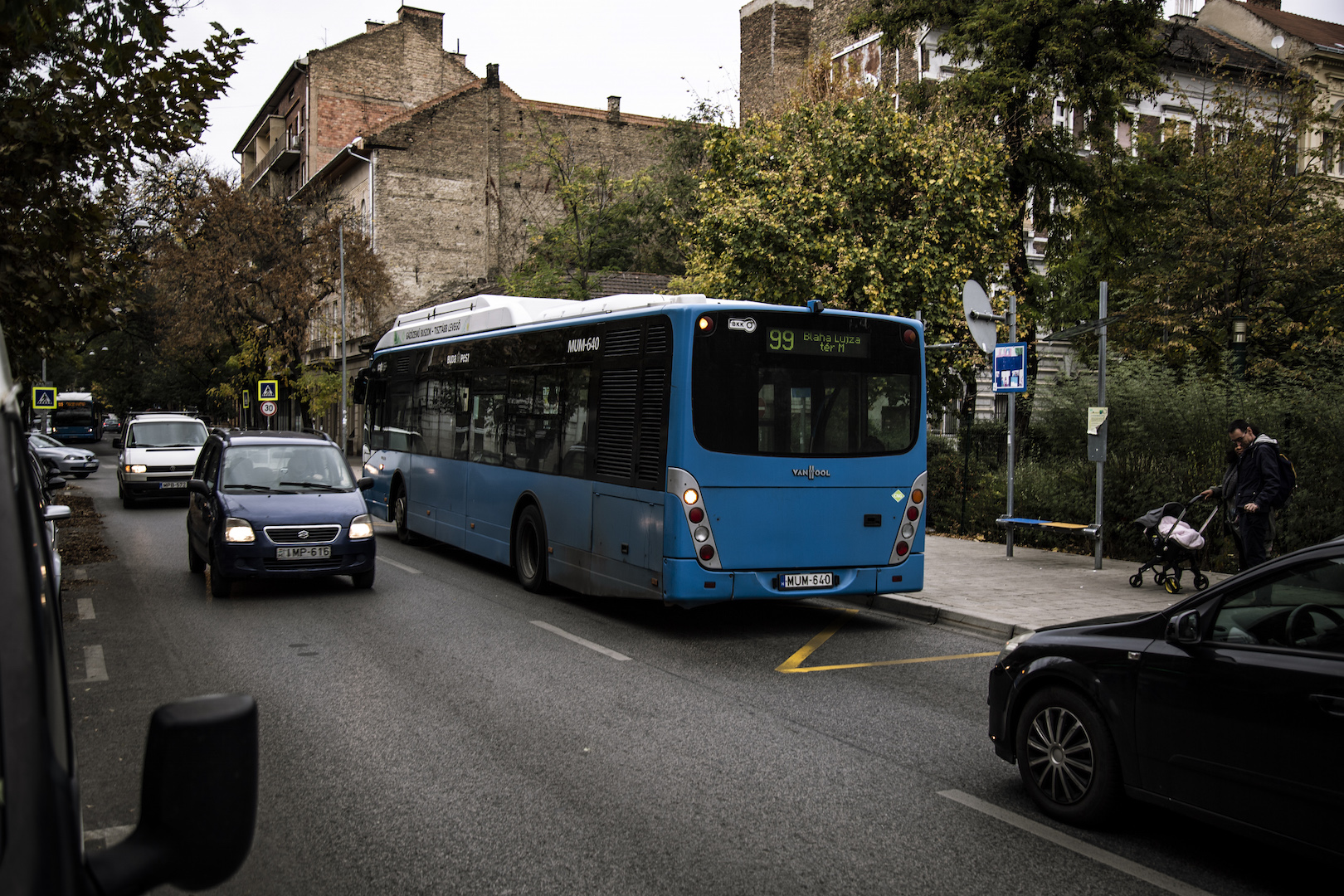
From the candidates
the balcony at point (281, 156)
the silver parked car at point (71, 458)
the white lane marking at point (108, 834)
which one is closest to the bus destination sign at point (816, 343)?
the white lane marking at point (108, 834)

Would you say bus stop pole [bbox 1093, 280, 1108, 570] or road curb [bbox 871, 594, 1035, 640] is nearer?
road curb [bbox 871, 594, 1035, 640]

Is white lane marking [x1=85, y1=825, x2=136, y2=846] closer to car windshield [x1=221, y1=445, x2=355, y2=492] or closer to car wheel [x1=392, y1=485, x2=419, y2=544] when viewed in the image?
car windshield [x1=221, y1=445, x2=355, y2=492]

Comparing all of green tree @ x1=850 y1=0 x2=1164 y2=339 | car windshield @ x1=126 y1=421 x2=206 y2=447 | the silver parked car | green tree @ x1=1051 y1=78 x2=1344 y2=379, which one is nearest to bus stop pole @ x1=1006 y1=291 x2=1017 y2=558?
green tree @ x1=850 y1=0 x2=1164 y2=339

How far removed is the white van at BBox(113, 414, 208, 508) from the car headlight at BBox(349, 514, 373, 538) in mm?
13685

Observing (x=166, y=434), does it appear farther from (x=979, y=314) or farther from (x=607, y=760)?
(x=607, y=760)

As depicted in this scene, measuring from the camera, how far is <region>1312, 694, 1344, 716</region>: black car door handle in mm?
3963

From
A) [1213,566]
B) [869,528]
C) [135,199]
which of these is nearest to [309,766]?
[869,528]

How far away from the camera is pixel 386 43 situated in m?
56.8

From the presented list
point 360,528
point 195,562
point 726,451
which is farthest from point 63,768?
point 195,562

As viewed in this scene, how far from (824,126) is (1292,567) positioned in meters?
18.7

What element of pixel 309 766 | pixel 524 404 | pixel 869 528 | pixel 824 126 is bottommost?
pixel 309 766

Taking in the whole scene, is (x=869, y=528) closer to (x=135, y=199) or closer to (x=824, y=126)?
(x=824, y=126)

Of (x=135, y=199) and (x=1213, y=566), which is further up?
(x=135, y=199)

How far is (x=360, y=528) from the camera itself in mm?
12133
